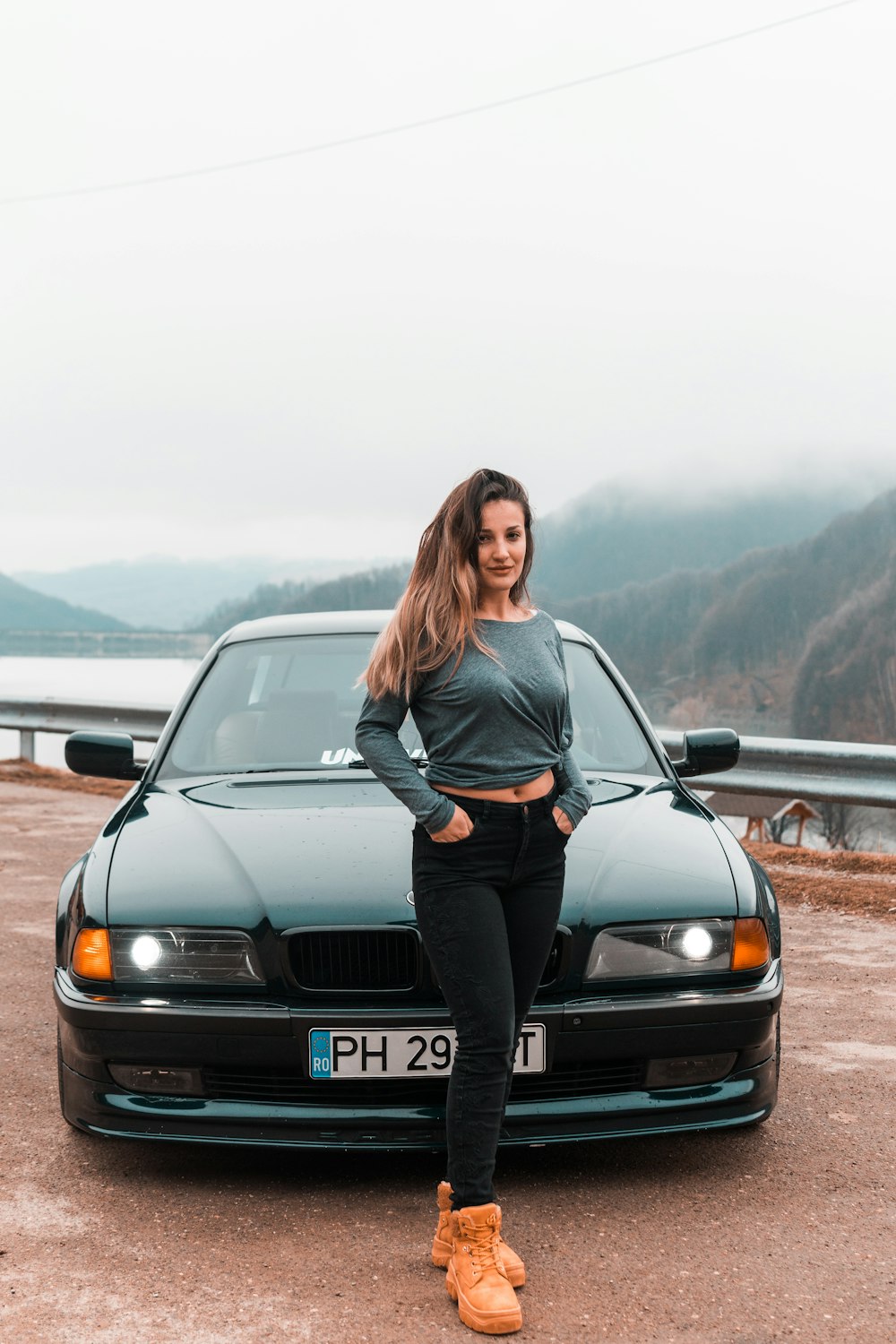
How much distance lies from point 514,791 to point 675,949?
0.75 meters

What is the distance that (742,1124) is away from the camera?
3.35 m

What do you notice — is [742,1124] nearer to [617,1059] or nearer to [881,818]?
[617,1059]

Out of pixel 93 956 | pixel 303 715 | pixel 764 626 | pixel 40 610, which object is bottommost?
pixel 764 626

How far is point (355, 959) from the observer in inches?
126

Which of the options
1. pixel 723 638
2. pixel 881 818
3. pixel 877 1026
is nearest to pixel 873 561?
pixel 723 638

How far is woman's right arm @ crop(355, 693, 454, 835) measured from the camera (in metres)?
2.72

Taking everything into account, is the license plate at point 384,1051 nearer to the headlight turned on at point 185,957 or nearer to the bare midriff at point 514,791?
the headlight turned on at point 185,957

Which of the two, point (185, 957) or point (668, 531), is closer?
point (185, 957)

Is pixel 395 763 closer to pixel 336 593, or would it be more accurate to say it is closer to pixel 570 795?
pixel 570 795

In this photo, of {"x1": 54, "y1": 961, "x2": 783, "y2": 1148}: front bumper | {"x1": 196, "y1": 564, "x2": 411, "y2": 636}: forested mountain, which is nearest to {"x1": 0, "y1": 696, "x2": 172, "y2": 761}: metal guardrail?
{"x1": 54, "y1": 961, "x2": 783, "y2": 1148}: front bumper

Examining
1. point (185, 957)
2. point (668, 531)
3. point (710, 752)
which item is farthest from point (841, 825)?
point (668, 531)

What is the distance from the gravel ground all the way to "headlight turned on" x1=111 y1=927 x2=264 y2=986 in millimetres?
565

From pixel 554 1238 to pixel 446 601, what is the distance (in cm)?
146

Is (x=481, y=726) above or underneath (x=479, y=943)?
above
